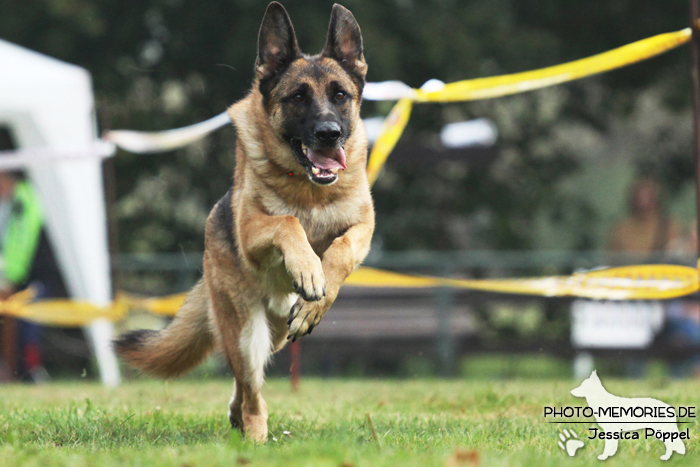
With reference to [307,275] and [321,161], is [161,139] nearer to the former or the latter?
[321,161]

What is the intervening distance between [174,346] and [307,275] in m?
1.23

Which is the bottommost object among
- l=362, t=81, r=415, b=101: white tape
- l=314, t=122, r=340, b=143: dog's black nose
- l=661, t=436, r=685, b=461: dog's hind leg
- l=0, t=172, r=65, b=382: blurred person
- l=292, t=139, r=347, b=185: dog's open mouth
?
l=0, t=172, r=65, b=382: blurred person

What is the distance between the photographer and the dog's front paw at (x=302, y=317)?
3.58 metres

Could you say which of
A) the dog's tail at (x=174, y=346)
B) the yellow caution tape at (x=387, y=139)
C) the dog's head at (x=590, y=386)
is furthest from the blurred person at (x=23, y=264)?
the dog's head at (x=590, y=386)

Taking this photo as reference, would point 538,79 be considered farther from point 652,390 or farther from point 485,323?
point 485,323

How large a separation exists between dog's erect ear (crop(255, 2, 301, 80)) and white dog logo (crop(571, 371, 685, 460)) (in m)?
2.17

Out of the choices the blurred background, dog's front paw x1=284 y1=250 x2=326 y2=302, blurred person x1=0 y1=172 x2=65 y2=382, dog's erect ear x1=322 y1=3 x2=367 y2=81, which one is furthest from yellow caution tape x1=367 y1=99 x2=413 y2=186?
blurred person x1=0 y1=172 x2=65 y2=382

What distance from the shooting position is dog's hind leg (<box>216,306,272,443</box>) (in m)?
4.07

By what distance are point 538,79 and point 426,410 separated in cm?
269

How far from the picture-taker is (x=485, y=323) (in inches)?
477

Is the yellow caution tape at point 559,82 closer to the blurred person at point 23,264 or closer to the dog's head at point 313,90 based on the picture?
the dog's head at point 313,90

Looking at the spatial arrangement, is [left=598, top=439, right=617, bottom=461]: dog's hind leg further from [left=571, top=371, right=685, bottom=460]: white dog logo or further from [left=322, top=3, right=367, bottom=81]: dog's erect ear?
[left=322, top=3, right=367, bottom=81]: dog's erect ear

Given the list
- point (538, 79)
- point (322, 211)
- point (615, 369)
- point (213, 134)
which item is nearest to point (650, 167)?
point (615, 369)

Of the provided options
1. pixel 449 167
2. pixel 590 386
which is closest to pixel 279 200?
pixel 590 386
